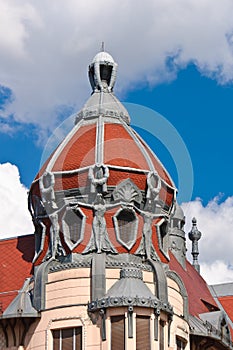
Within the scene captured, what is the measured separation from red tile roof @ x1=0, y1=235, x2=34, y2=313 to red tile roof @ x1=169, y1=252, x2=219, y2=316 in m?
10.0

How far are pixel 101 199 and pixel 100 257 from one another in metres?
3.03

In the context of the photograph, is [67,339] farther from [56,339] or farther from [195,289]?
[195,289]

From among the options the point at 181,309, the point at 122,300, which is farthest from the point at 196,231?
the point at 122,300

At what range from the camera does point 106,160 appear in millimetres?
46219

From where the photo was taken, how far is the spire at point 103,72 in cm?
5188

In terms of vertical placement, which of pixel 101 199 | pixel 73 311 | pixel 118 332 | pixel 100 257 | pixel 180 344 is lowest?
pixel 118 332

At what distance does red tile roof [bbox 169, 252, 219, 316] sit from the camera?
57688mm

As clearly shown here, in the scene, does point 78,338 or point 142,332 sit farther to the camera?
point 78,338

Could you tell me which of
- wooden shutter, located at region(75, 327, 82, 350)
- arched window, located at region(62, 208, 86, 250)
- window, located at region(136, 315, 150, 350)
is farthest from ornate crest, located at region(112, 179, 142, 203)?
wooden shutter, located at region(75, 327, 82, 350)

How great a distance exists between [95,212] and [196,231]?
3332cm

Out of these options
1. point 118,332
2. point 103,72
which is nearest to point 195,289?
point 103,72

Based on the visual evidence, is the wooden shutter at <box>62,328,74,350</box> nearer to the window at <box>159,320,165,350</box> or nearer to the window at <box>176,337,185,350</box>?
the window at <box>159,320,165,350</box>

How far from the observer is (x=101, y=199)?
4509 cm

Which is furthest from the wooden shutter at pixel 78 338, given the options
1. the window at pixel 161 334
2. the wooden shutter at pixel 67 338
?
the window at pixel 161 334
